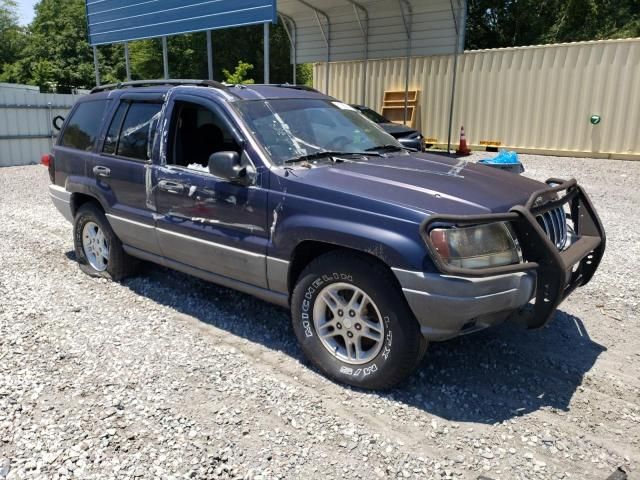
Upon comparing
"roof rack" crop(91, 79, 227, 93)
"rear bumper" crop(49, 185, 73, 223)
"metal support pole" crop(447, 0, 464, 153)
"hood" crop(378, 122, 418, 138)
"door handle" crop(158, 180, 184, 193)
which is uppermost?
"metal support pole" crop(447, 0, 464, 153)

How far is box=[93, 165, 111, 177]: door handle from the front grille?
12.5ft

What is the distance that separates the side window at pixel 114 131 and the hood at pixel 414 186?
2.32 m

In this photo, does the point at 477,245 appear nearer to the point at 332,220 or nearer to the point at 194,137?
the point at 332,220

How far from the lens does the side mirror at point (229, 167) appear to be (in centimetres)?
388

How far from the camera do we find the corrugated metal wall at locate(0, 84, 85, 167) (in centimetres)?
1562

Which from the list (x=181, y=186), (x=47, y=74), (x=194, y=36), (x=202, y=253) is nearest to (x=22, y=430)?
Answer: (x=202, y=253)

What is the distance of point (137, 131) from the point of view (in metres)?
5.04

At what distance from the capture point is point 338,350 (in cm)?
371

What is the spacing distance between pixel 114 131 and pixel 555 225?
13.0 ft

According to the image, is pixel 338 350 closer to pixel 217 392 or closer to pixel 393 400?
pixel 393 400

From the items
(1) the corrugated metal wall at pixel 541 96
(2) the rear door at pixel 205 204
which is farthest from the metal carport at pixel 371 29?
(2) the rear door at pixel 205 204

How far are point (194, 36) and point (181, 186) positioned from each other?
145 feet

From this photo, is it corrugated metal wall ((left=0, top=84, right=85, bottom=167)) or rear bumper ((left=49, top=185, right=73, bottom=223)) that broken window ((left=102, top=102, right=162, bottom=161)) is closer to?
rear bumper ((left=49, top=185, right=73, bottom=223))

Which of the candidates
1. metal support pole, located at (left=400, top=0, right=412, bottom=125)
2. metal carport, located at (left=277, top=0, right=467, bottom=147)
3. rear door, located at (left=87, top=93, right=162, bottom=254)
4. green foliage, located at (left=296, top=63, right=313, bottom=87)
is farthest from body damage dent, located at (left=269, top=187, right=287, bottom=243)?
green foliage, located at (left=296, top=63, right=313, bottom=87)
